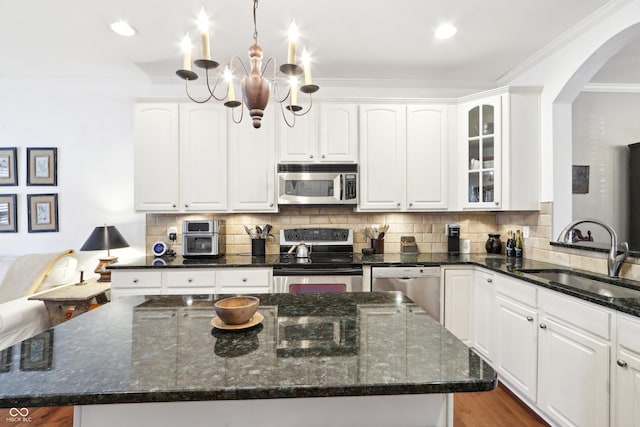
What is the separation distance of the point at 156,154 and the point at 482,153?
10.1ft

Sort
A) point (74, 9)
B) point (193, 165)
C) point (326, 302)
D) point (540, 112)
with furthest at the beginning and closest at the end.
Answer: point (193, 165) < point (540, 112) < point (74, 9) < point (326, 302)

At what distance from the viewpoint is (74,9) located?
2.12 meters

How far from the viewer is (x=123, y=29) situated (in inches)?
91.7

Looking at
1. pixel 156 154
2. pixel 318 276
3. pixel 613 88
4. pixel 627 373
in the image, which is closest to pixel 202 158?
pixel 156 154

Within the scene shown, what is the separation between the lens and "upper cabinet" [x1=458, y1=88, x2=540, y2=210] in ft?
9.04

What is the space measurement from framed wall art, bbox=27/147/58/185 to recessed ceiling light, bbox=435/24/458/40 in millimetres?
3860

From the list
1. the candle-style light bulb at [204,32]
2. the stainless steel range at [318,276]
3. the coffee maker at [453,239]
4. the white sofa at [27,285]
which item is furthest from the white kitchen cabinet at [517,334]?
the white sofa at [27,285]

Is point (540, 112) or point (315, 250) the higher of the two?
point (540, 112)

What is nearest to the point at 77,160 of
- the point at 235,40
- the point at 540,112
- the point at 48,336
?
the point at 235,40

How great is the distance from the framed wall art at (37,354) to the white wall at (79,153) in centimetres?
242

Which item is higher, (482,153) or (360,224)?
(482,153)

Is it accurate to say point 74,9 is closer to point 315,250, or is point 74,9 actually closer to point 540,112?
point 315,250

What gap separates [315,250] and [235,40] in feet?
6.64

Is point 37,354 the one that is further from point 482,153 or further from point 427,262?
point 482,153
